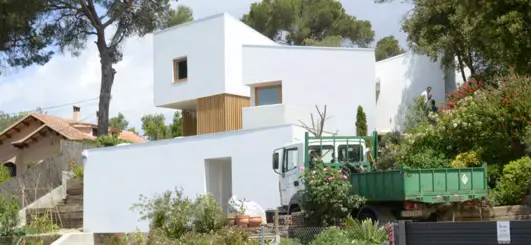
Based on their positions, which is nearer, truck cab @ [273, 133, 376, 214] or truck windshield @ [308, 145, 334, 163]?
truck cab @ [273, 133, 376, 214]

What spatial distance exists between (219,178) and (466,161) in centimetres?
881

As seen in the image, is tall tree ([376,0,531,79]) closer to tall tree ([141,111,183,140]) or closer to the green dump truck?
the green dump truck

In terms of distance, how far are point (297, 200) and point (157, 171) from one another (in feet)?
28.4

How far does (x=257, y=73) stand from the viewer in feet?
99.5

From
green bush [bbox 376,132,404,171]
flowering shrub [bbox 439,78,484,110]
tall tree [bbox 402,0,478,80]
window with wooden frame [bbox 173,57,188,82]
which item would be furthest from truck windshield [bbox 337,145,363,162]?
window with wooden frame [bbox 173,57,188,82]

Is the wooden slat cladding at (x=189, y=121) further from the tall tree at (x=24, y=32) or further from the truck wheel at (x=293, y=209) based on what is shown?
the truck wheel at (x=293, y=209)

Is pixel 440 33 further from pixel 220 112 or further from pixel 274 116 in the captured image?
pixel 220 112

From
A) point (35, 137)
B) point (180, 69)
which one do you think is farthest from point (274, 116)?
point (35, 137)

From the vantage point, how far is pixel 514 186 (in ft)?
55.8

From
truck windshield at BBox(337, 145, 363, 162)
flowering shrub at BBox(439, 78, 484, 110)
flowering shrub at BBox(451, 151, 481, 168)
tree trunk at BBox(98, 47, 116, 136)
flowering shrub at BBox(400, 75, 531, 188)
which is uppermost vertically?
tree trunk at BBox(98, 47, 116, 136)

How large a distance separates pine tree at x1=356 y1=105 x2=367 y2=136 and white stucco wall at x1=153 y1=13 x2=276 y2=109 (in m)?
5.85

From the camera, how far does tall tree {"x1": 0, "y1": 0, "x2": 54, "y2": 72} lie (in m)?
33.8

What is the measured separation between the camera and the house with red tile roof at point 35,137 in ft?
140

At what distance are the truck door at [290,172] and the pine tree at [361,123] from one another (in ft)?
30.4
